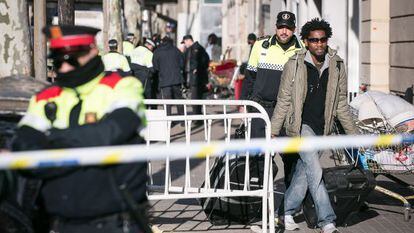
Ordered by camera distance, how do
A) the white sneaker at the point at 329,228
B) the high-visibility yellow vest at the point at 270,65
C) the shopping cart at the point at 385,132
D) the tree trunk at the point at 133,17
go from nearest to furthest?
the white sneaker at the point at 329,228
the shopping cart at the point at 385,132
the high-visibility yellow vest at the point at 270,65
the tree trunk at the point at 133,17

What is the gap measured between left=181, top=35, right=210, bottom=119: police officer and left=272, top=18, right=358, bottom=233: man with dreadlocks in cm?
1106

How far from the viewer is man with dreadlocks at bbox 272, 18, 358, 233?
743 cm

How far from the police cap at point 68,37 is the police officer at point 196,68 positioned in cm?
1443

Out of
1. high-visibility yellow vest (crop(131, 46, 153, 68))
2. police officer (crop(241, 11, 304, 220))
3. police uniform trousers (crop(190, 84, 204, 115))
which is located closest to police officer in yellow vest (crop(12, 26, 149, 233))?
police officer (crop(241, 11, 304, 220))

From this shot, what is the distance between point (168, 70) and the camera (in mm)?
17547

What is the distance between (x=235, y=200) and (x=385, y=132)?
1.70 m

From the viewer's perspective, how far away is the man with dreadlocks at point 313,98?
24.4 ft

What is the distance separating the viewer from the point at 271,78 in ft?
27.9

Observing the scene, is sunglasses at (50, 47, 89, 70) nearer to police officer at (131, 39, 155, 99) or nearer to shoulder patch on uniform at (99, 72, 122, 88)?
shoulder patch on uniform at (99, 72, 122, 88)

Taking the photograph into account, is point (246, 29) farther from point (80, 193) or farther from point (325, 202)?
point (80, 193)

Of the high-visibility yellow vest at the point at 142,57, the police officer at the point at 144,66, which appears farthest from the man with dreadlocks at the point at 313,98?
the high-visibility yellow vest at the point at 142,57

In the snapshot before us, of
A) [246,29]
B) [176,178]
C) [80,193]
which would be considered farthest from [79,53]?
[246,29]

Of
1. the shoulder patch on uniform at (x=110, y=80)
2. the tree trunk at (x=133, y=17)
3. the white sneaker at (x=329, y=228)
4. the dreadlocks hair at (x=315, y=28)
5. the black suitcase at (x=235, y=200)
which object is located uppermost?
the tree trunk at (x=133, y=17)

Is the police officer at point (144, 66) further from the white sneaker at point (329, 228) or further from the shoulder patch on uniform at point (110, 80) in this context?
the shoulder patch on uniform at point (110, 80)
